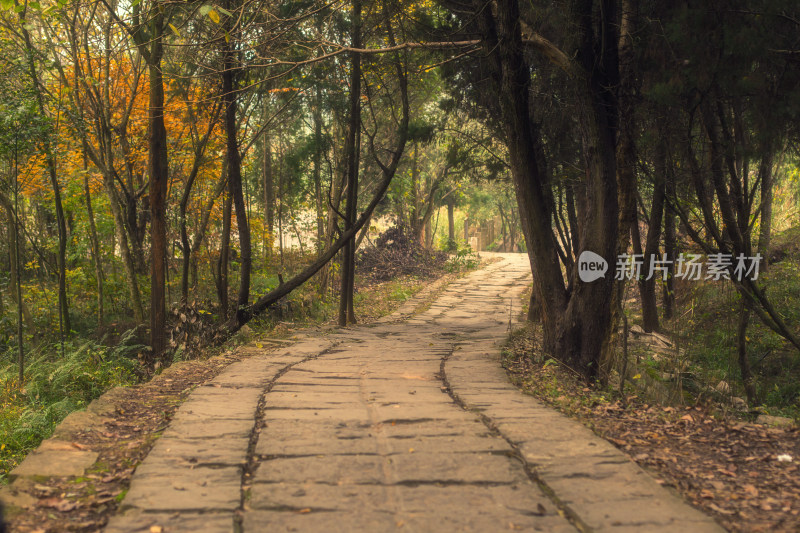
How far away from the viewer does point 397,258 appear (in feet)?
61.3

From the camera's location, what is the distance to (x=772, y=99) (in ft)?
16.4

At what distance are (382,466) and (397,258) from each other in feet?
50.9

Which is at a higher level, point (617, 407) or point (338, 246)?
point (338, 246)

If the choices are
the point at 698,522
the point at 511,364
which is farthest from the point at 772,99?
the point at 698,522

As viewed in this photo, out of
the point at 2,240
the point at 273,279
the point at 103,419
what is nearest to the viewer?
the point at 103,419

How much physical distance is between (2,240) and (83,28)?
7.37m

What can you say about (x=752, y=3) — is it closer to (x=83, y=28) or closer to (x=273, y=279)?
(x=83, y=28)


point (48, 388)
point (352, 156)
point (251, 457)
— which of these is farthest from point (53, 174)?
point (251, 457)

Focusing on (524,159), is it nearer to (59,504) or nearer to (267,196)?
(59,504)

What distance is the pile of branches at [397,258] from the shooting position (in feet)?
59.3

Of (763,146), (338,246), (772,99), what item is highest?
(772,99)

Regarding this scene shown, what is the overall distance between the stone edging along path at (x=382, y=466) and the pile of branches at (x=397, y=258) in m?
12.4

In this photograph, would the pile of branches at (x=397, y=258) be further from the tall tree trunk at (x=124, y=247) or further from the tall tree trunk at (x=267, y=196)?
the tall tree trunk at (x=124, y=247)

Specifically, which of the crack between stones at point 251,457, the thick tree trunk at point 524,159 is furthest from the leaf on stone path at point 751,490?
the thick tree trunk at point 524,159
